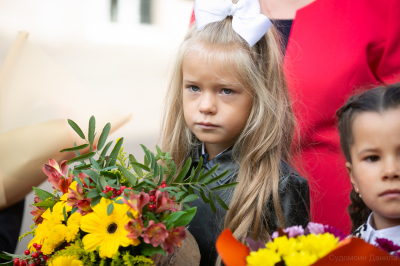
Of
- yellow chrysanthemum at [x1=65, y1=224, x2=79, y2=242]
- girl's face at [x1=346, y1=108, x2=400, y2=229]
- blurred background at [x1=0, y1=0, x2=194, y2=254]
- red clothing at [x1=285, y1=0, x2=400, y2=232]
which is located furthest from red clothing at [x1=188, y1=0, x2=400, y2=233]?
yellow chrysanthemum at [x1=65, y1=224, x2=79, y2=242]

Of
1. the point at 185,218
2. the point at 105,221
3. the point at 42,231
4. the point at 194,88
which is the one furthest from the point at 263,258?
the point at 194,88

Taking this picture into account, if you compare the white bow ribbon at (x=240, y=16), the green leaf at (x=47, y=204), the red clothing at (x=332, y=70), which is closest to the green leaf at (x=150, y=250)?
the green leaf at (x=47, y=204)

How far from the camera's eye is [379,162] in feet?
2.35

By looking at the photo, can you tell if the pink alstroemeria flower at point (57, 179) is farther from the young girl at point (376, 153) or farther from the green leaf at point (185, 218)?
the young girl at point (376, 153)

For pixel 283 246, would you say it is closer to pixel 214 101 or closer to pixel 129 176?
pixel 129 176

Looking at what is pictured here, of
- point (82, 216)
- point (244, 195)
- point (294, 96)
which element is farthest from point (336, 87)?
point (82, 216)

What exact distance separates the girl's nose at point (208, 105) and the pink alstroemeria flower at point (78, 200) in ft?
1.15

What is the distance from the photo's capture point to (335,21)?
1190 millimetres

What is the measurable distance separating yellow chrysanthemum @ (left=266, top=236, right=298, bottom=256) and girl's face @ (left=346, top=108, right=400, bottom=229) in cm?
23

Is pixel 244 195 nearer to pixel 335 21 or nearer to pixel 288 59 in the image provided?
pixel 288 59

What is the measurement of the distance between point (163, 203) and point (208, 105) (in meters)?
0.32

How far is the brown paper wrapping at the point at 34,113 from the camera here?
1153mm

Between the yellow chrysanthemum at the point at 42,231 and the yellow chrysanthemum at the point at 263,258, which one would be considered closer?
the yellow chrysanthemum at the point at 263,258

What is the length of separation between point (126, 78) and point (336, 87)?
82 centimetres
